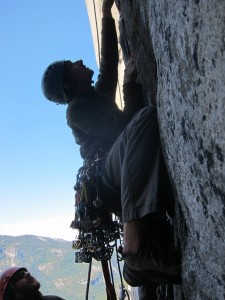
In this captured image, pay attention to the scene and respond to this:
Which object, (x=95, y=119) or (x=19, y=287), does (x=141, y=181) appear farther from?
(x=19, y=287)

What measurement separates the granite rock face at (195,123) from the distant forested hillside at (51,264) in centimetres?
12210

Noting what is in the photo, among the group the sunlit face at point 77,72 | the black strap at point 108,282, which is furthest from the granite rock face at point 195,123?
the black strap at point 108,282

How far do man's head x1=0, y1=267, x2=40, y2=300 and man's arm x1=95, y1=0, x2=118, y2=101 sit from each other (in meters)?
2.74

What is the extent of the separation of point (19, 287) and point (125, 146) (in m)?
3.27

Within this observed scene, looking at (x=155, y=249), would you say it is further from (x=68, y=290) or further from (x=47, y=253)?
(x=47, y=253)

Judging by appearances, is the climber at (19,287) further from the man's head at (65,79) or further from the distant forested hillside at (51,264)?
the distant forested hillside at (51,264)

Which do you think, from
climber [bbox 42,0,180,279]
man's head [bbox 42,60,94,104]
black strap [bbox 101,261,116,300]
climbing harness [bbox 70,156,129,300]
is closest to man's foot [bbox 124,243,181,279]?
climber [bbox 42,0,180,279]

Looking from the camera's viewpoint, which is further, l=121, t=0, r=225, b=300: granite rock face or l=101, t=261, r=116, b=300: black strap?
l=101, t=261, r=116, b=300: black strap

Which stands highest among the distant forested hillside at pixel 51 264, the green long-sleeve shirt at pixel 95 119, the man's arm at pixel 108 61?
the man's arm at pixel 108 61

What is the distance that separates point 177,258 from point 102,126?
5.09ft

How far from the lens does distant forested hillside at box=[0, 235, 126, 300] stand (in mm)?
128500

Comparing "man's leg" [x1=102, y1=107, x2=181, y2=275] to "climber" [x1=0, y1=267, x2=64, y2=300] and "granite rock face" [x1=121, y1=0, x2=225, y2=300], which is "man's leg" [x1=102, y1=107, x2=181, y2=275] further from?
"climber" [x1=0, y1=267, x2=64, y2=300]

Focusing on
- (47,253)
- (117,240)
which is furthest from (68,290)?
(117,240)

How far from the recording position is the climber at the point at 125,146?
231 cm
